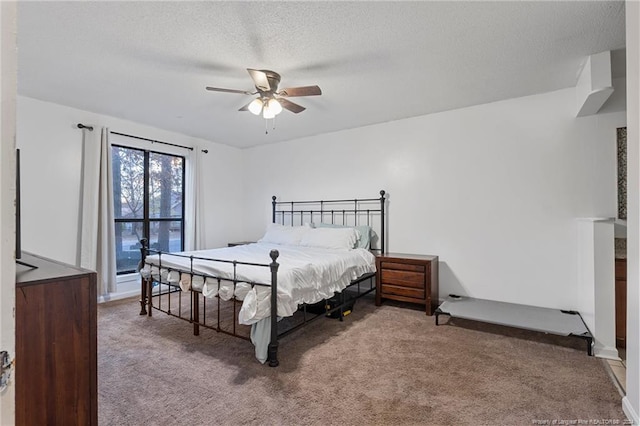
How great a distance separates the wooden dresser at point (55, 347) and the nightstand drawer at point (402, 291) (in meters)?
3.10

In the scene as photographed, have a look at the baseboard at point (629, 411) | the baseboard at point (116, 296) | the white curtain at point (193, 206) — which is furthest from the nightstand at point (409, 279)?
the baseboard at point (116, 296)

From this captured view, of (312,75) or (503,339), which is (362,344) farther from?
(312,75)

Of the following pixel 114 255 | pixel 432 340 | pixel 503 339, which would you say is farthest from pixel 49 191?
pixel 503 339

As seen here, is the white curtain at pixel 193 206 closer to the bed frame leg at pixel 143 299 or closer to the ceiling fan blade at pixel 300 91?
the bed frame leg at pixel 143 299

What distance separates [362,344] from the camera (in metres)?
2.75

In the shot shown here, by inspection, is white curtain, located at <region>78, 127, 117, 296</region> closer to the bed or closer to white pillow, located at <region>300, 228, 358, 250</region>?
the bed

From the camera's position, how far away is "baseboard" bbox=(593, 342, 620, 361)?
2.50 m

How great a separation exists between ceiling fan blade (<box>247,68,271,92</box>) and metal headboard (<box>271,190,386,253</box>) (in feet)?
7.53

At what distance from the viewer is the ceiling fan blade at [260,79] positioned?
2.39 metres

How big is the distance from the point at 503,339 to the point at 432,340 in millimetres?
684

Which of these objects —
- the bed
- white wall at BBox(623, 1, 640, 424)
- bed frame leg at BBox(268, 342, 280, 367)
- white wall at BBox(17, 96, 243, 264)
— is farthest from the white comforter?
white wall at BBox(623, 1, 640, 424)

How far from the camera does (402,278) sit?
3689 mm

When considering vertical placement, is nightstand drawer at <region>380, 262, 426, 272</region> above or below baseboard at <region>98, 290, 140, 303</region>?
above

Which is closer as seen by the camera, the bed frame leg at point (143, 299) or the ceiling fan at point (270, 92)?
the ceiling fan at point (270, 92)
